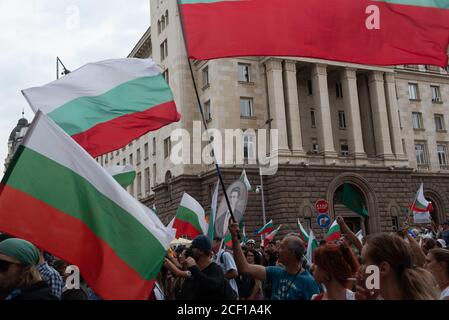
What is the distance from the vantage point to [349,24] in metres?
6.05

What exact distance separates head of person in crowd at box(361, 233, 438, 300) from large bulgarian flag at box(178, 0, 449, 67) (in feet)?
11.1

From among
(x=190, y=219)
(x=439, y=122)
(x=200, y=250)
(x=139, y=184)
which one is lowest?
(x=200, y=250)

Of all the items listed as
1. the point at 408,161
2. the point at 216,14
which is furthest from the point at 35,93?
the point at 408,161

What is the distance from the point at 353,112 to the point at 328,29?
102 feet

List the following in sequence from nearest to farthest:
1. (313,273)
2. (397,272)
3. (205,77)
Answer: (397,272) → (313,273) → (205,77)

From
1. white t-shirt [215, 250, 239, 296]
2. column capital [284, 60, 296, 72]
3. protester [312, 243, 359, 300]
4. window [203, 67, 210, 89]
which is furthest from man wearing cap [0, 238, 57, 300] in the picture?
column capital [284, 60, 296, 72]

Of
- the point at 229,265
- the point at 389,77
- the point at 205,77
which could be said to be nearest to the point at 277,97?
the point at 205,77

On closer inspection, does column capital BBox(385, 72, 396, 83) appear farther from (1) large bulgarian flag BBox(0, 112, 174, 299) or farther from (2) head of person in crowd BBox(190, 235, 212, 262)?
(1) large bulgarian flag BBox(0, 112, 174, 299)

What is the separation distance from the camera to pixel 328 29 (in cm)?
601

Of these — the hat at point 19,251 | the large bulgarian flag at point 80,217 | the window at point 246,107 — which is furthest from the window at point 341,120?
the hat at point 19,251

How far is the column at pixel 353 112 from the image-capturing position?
3528 centimetres

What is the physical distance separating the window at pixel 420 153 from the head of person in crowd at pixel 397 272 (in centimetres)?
3937

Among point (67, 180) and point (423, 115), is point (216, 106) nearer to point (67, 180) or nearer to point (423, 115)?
point (423, 115)

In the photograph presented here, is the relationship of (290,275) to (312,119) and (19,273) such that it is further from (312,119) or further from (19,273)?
(312,119)
